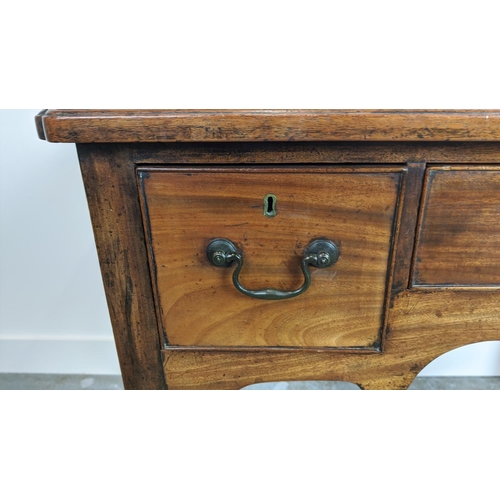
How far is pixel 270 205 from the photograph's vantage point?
47 cm

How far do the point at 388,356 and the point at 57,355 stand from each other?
928 millimetres

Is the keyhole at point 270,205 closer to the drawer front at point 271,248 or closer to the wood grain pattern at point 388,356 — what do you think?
the drawer front at point 271,248

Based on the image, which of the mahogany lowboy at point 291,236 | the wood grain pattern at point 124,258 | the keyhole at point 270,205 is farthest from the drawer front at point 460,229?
the wood grain pattern at point 124,258

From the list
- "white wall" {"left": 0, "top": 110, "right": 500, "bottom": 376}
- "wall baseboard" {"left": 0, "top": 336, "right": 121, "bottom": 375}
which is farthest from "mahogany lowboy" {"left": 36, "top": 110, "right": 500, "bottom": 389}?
"wall baseboard" {"left": 0, "top": 336, "right": 121, "bottom": 375}

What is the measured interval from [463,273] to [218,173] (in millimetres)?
296

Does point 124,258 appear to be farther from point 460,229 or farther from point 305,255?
point 460,229

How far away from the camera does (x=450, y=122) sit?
1.38 ft

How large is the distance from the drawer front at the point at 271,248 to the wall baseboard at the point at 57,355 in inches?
28.2

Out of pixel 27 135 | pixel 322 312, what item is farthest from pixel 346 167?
pixel 27 135

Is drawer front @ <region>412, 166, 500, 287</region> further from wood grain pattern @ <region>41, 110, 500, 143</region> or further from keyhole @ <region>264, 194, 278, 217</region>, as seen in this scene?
keyhole @ <region>264, 194, 278, 217</region>

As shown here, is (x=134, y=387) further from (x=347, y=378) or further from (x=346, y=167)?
(x=346, y=167)

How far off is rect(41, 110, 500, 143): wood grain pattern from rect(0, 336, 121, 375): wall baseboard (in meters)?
0.85

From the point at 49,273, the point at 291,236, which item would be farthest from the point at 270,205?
the point at 49,273

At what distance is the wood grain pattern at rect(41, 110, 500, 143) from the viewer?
42 centimetres
